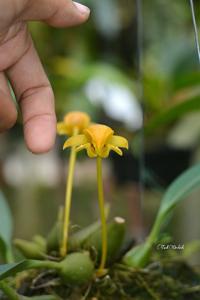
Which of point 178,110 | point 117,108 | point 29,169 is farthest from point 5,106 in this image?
point 29,169

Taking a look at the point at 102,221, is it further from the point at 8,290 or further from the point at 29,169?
the point at 29,169

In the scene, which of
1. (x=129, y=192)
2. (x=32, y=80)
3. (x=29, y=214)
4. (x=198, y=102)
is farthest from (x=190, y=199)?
(x=32, y=80)

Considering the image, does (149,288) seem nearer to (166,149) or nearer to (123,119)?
(166,149)

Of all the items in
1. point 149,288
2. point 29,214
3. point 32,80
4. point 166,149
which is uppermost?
point 32,80

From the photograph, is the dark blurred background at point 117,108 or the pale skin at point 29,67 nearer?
the pale skin at point 29,67

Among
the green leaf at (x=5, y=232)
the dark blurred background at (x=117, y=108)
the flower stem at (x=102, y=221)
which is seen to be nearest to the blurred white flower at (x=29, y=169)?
the dark blurred background at (x=117, y=108)

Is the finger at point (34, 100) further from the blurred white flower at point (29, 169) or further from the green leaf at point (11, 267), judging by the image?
the blurred white flower at point (29, 169)
